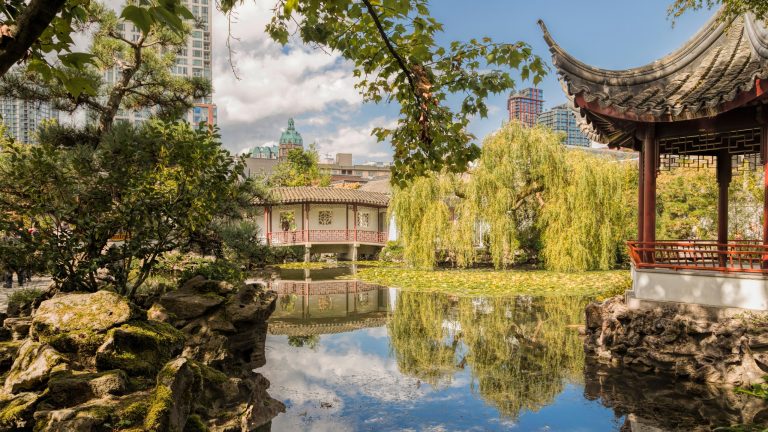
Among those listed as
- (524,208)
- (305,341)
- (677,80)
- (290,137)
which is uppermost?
(290,137)

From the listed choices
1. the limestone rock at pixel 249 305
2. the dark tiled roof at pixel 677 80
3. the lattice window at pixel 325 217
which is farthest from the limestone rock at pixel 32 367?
the lattice window at pixel 325 217

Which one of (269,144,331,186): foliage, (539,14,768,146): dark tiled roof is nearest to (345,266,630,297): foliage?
(539,14,768,146): dark tiled roof

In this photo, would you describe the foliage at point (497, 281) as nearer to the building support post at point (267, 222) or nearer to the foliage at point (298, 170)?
the building support post at point (267, 222)

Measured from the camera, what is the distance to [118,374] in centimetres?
337

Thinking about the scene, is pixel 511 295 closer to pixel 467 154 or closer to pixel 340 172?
Result: pixel 467 154

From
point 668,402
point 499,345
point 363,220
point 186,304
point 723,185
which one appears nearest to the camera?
point 668,402

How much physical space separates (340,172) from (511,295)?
62.7m

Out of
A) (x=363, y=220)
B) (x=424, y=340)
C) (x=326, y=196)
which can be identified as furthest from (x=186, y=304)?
(x=363, y=220)

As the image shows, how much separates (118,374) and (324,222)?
24.1m

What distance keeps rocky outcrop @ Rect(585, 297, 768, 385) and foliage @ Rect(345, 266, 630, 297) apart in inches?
213

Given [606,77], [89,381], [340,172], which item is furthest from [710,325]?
[340,172]

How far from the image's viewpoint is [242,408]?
4969 mm

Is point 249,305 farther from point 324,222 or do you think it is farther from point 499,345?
point 324,222

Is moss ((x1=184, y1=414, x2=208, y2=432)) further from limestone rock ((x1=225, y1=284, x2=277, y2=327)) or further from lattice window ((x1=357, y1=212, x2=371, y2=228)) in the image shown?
lattice window ((x1=357, y1=212, x2=371, y2=228))
